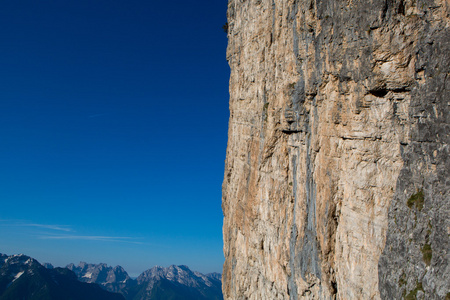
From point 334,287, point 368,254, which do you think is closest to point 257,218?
point 334,287

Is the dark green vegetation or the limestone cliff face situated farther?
the dark green vegetation

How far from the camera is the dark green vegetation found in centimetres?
1700

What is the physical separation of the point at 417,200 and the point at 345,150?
679 cm

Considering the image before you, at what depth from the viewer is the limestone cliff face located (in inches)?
664

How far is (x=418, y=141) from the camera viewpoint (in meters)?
17.8

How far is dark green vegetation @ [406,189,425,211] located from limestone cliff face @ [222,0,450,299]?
77 millimetres

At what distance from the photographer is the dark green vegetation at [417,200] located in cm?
1700

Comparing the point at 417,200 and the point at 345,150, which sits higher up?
the point at 345,150

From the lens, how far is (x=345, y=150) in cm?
2341

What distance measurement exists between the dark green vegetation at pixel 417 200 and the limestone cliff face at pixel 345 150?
0.08m

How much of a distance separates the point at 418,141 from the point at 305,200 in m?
11.8

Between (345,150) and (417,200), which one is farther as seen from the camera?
(345,150)

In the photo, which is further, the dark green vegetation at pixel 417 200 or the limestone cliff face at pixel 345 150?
the dark green vegetation at pixel 417 200

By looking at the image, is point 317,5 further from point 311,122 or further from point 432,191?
point 432,191
